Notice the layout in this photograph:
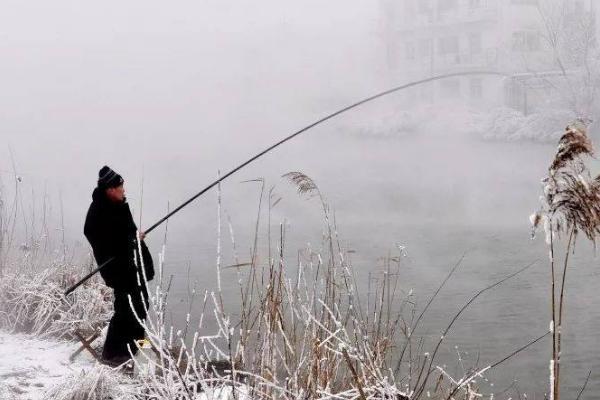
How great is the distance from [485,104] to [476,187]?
1606 cm

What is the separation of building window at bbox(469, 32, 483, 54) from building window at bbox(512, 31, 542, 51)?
7.78 ft

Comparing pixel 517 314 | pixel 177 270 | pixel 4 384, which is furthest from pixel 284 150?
pixel 4 384

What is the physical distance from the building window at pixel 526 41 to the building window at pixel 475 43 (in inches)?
93.3

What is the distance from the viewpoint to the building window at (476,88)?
39.1 metres

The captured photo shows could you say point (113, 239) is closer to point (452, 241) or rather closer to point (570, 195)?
point (570, 195)

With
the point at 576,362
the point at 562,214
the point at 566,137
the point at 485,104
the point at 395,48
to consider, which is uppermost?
the point at 395,48

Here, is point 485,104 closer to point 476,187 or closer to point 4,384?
point 476,187

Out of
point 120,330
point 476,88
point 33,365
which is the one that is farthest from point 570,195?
point 476,88

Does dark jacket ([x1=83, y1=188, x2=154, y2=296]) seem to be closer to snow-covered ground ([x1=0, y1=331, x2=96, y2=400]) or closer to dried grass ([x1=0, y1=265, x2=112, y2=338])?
snow-covered ground ([x1=0, y1=331, x2=96, y2=400])

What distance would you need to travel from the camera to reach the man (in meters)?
4.95

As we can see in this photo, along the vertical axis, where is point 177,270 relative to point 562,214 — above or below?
below

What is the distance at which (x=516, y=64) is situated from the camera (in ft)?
123

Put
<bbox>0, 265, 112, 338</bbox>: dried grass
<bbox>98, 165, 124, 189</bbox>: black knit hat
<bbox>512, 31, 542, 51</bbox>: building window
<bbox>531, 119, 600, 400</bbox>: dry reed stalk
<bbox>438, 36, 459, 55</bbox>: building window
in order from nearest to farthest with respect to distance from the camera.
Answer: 1. <bbox>531, 119, 600, 400</bbox>: dry reed stalk
2. <bbox>98, 165, 124, 189</bbox>: black knit hat
3. <bbox>0, 265, 112, 338</bbox>: dried grass
4. <bbox>512, 31, 542, 51</bbox>: building window
5. <bbox>438, 36, 459, 55</bbox>: building window

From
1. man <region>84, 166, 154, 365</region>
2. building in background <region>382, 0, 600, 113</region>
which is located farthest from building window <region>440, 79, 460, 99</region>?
man <region>84, 166, 154, 365</region>
